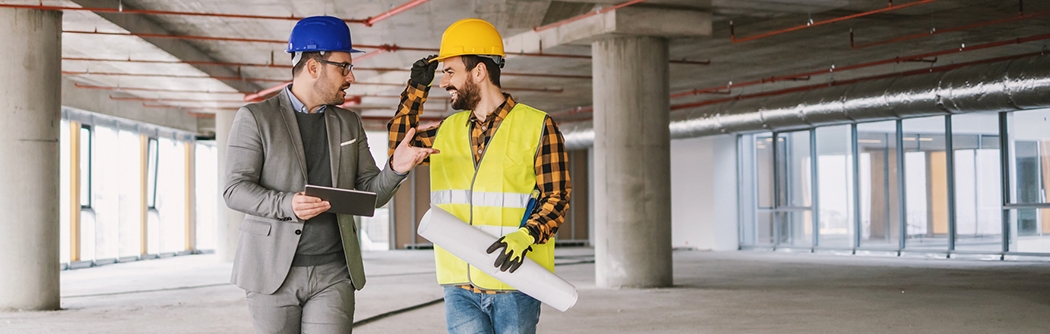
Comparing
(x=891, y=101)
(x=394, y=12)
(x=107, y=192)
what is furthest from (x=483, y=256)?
(x=107, y=192)

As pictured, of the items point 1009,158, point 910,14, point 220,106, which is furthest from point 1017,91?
point 220,106

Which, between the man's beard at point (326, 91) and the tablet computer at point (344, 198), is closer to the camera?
the tablet computer at point (344, 198)

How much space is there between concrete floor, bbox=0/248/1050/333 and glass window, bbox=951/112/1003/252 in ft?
4.18

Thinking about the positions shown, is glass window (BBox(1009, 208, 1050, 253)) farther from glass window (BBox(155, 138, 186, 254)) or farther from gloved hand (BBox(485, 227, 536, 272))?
glass window (BBox(155, 138, 186, 254))

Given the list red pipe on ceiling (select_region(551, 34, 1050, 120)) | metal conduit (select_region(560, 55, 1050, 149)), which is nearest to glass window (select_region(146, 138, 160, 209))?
red pipe on ceiling (select_region(551, 34, 1050, 120))

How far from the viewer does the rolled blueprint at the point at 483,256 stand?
272cm

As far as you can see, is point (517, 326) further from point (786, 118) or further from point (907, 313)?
point (786, 118)

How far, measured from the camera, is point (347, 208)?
281 cm

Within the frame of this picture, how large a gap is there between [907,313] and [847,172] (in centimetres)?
1125

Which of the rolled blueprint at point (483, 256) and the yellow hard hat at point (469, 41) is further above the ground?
the yellow hard hat at point (469, 41)

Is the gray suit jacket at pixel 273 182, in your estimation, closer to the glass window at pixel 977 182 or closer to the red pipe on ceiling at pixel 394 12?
the red pipe on ceiling at pixel 394 12

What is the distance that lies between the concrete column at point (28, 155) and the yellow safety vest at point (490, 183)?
7.85 meters

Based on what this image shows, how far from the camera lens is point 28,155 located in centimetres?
951

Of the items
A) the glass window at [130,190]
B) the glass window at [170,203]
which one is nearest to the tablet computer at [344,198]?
the glass window at [130,190]
